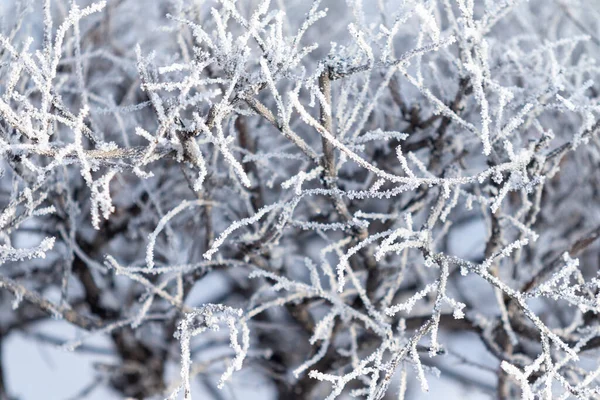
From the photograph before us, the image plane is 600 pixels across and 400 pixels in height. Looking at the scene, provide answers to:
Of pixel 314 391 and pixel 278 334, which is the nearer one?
pixel 314 391

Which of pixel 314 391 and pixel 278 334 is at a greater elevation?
pixel 278 334

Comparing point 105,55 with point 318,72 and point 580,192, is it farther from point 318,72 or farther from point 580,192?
point 580,192

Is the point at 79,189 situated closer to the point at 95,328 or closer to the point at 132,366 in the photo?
the point at 95,328

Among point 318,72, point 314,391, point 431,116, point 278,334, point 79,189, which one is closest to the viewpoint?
point 318,72

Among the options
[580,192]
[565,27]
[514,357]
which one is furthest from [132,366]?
[565,27]

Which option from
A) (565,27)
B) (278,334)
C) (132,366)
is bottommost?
(132,366)

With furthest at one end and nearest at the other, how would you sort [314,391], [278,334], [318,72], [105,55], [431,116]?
[278,334]
[314,391]
[105,55]
[431,116]
[318,72]

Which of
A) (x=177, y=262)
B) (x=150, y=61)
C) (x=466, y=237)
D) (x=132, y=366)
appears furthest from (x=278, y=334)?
(x=150, y=61)
